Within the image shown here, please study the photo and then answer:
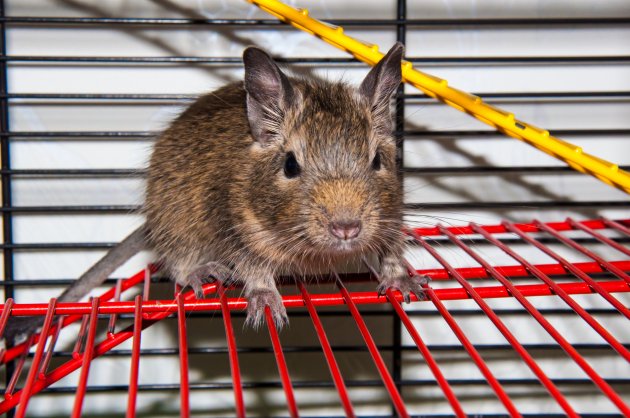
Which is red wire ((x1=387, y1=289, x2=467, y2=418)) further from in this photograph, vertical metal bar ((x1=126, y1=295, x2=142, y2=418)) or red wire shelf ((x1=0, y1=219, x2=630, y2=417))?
vertical metal bar ((x1=126, y1=295, x2=142, y2=418))

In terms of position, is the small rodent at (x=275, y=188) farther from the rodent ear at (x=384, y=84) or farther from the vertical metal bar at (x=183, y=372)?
the vertical metal bar at (x=183, y=372)

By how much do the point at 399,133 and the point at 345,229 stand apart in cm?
89

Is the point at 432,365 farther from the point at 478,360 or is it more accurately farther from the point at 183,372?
the point at 183,372

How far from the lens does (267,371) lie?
102 inches

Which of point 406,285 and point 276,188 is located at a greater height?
point 276,188

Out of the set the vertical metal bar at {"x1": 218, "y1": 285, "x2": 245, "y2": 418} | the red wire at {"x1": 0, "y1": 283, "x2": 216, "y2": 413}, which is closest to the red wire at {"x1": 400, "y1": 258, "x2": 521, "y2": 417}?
the vertical metal bar at {"x1": 218, "y1": 285, "x2": 245, "y2": 418}

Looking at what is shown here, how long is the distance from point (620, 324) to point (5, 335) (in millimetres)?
2290

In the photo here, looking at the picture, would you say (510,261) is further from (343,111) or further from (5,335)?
(5,335)

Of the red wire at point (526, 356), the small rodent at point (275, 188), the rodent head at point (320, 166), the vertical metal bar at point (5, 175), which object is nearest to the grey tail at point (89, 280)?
the small rodent at point (275, 188)

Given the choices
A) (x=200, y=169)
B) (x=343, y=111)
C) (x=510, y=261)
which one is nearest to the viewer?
(x=343, y=111)

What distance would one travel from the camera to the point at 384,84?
Answer: 1716mm

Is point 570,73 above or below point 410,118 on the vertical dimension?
above

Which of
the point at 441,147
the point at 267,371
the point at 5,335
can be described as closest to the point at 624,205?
the point at 441,147

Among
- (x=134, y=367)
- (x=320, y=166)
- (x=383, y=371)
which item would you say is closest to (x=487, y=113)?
(x=320, y=166)
